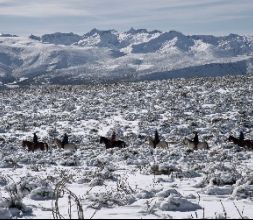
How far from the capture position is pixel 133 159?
17.3 metres

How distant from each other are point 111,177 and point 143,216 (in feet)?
17.4

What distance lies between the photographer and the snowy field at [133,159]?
8.09 meters

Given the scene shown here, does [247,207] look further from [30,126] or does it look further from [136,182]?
[30,126]

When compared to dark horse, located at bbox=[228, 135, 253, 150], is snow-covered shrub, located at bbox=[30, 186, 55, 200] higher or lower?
higher

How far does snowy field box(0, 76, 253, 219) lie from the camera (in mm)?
8094

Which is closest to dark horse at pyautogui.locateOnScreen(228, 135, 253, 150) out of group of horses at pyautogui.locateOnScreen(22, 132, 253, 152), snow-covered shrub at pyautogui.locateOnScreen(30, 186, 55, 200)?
group of horses at pyautogui.locateOnScreen(22, 132, 253, 152)

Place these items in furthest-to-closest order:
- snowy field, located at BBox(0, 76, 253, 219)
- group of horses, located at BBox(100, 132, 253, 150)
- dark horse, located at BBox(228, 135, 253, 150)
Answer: group of horses, located at BBox(100, 132, 253, 150) < dark horse, located at BBox(228, 135, 253, 150) < snowy field, located at BBox(0, 76, 253, 219)

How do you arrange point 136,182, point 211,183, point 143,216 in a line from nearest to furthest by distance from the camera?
point 143,216, point 211,183, point 136,182

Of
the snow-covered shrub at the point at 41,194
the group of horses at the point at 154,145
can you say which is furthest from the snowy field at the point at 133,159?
the group of horses at the point at 154,145

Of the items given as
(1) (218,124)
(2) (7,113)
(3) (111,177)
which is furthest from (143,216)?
(2) (7,113)

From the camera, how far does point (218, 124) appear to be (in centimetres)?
3186

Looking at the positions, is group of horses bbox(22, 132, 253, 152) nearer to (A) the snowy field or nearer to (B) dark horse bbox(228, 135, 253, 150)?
(B) dark horse bbox(228, 135, 253, 150)

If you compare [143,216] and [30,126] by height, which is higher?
[143,216]

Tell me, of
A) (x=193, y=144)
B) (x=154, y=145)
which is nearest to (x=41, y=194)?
(x=193, y=144)
